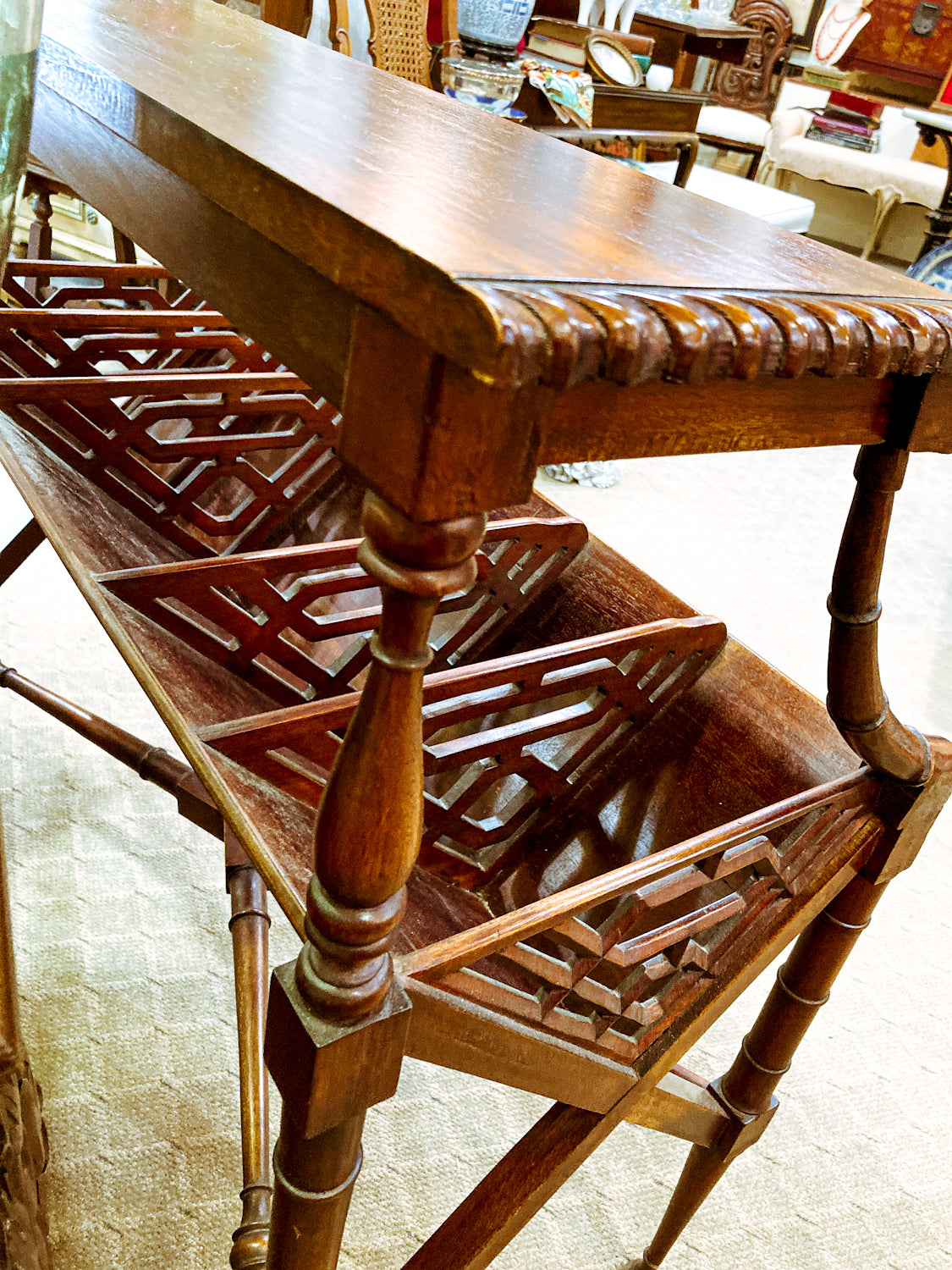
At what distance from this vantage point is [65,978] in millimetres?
1239

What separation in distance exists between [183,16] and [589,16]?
3.89 m

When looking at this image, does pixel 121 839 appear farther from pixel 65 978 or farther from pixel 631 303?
pixel 631 303

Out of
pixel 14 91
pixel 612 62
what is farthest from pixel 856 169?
pixel 14 91

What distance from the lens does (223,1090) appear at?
1.16 meters

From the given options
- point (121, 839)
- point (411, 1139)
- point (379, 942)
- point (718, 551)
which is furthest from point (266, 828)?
point (718, 551)

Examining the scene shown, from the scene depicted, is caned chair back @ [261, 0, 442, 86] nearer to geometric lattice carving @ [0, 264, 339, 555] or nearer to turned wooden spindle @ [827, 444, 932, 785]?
geometric lattice carving @ [0, 264, 339, 555]

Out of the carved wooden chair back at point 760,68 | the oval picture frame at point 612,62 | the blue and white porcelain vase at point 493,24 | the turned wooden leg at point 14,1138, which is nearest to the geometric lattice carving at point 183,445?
the turned wooden leg at point 14,1138

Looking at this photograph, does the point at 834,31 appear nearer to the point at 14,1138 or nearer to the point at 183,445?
the point at 183,445

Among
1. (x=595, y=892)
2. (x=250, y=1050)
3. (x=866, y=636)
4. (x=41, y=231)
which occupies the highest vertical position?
(x=866, y=636)

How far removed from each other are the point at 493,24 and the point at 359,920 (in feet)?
9.47

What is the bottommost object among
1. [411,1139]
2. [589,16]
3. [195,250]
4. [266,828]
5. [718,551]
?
[411,1139]

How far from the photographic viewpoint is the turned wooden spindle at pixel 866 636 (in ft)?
2.10

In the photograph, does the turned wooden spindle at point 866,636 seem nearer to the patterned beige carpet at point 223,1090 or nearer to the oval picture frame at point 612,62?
the patterned beige carpet at point 223,1090

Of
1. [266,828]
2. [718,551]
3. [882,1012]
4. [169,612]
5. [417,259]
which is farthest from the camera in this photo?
[718,551]
